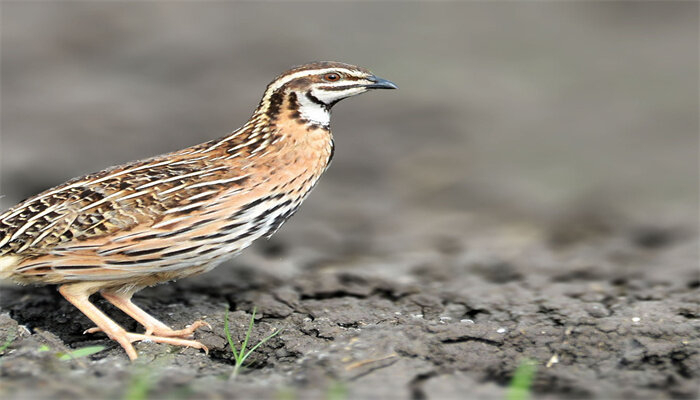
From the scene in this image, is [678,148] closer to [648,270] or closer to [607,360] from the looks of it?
[648,270]

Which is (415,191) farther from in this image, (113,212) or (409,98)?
→ (113,212)

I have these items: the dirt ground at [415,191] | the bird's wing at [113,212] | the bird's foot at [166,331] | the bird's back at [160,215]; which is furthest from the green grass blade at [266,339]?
the bird's wing at [113,212]

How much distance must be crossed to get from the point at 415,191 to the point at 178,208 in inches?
247

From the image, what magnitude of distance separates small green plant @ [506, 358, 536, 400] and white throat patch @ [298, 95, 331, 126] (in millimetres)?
2276

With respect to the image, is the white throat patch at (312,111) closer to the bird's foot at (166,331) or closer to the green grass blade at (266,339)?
the green grass blade at (266,339)

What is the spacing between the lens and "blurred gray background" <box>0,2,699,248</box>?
483 inches

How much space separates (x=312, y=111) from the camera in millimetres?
6887

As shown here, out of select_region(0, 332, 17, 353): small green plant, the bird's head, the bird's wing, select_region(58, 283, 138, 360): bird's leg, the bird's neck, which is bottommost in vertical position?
select_region(0, 332, 17, 353): small green plant

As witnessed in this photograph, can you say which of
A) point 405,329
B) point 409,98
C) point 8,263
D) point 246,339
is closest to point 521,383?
point 405,329

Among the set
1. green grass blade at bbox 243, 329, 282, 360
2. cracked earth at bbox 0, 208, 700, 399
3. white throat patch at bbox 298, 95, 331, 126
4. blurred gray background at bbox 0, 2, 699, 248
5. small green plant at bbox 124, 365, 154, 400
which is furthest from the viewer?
blurred gray background at bbox 0, 2, 699, 248

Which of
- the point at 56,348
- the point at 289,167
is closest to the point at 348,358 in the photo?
the point at 289,167

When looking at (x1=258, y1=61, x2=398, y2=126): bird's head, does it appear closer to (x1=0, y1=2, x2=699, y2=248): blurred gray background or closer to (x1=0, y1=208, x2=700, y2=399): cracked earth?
(x1=0, y1=208, x2=700, y2=399): cracked earth

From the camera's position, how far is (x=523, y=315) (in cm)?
740

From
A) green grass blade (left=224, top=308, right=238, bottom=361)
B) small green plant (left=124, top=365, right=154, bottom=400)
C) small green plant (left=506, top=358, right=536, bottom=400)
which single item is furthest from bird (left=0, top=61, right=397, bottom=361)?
small green plant (left=506, top=358, right=536, bottom=400)
